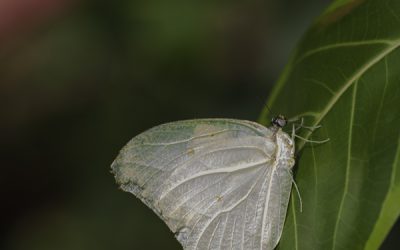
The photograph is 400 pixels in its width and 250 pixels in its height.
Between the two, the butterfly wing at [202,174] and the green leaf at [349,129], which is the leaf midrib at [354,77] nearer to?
the green leaf at [349,129]

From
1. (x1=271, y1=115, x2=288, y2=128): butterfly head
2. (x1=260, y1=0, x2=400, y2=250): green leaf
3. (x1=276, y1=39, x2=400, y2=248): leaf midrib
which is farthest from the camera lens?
(x1=271, y1=115, x2=288, y2=128): butterfly head

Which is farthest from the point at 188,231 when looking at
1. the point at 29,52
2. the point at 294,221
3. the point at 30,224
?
the point at 29,52

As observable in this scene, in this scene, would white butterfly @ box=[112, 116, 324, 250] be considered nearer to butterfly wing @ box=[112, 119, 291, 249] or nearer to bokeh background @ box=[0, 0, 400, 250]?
butterfly wing @ box=[112, 119, 291, 249]

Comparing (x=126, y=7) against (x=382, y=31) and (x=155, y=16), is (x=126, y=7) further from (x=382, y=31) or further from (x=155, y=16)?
(x=382, y=31)

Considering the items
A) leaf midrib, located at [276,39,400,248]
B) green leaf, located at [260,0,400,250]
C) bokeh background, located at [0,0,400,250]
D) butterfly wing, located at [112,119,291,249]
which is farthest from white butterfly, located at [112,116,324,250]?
bokeh background, located at [0,0,400,250]

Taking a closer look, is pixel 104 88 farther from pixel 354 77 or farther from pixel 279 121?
pixel 354 77

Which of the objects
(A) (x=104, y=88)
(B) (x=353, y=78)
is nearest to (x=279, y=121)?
(B) (x=353, y=78)

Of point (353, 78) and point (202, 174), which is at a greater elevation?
point (353, 78)
